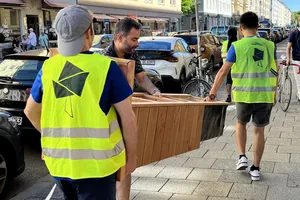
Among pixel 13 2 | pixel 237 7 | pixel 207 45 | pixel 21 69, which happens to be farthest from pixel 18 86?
pixel 237 7

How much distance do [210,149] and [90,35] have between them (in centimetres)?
404

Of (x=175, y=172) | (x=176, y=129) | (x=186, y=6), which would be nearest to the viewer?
(x=176, y=129)

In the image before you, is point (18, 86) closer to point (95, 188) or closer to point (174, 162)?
point (174, 162)

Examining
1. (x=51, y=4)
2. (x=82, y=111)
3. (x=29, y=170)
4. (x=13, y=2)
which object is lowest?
(x=29, y=170)

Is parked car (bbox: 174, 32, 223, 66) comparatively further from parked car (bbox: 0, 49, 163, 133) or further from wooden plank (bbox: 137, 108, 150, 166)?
wooden plank (bbox: 137, 108, 150, 166)

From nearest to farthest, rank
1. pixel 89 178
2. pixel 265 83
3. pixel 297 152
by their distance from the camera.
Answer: pixel 89 178, pixel 265 83, pixel 297 152

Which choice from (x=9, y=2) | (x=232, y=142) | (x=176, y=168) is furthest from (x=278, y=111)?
(x=9, y=2)

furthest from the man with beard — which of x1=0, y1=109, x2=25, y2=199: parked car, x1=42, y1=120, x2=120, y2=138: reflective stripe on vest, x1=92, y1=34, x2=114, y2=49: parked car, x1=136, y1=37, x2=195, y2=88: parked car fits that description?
x1=92, y1=34, x2=114, y2=49: parked car

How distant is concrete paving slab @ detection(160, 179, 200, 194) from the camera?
4567mm

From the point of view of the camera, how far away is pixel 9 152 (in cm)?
502

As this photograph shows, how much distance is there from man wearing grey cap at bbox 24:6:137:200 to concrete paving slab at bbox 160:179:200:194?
7.18 feet

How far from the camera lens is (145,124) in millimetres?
3426

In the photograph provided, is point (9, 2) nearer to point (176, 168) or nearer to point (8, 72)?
point (8, 72)

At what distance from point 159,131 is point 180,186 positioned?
1.34 m
